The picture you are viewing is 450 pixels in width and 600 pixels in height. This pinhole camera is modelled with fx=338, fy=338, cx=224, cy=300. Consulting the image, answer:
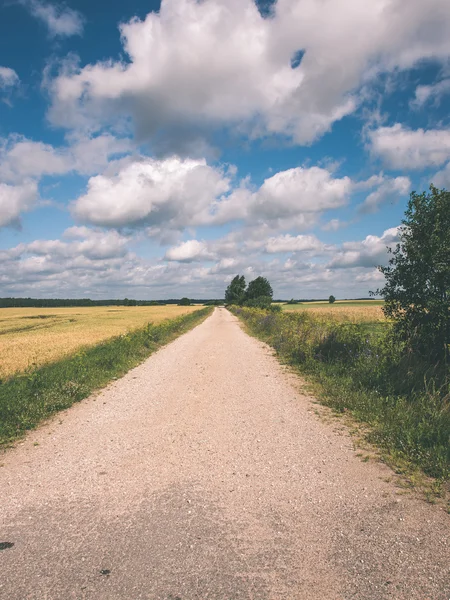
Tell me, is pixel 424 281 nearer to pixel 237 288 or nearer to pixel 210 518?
pixel 210 518

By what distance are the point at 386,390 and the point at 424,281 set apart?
106 inches

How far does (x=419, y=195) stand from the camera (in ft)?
26.8

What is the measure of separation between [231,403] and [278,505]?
3.99 m

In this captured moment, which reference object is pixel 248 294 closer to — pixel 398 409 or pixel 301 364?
pixel 301 364

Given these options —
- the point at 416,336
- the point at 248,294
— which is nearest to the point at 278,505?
the point at 416,336

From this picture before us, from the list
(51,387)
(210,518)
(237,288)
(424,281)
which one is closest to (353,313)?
(424,281)

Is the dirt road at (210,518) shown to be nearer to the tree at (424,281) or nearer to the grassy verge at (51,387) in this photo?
the grassy verge at (51,387)

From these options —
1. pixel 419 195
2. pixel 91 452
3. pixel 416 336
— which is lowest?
pixel 91 452

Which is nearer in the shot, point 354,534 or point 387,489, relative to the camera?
point 354,534

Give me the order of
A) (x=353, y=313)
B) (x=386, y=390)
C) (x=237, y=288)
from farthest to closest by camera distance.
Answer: (x=237, y=288) < (x=353, y=313) < (x=386, y=390)

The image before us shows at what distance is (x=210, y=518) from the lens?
11.7 ft

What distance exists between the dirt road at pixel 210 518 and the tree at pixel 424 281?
3.68 m

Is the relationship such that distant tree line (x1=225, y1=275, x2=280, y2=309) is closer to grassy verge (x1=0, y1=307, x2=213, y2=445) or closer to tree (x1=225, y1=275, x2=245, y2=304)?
tree (x1=225, y1=275, x2=245, y2=304)

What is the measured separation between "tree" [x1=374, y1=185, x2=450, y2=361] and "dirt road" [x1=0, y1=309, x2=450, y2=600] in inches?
145
